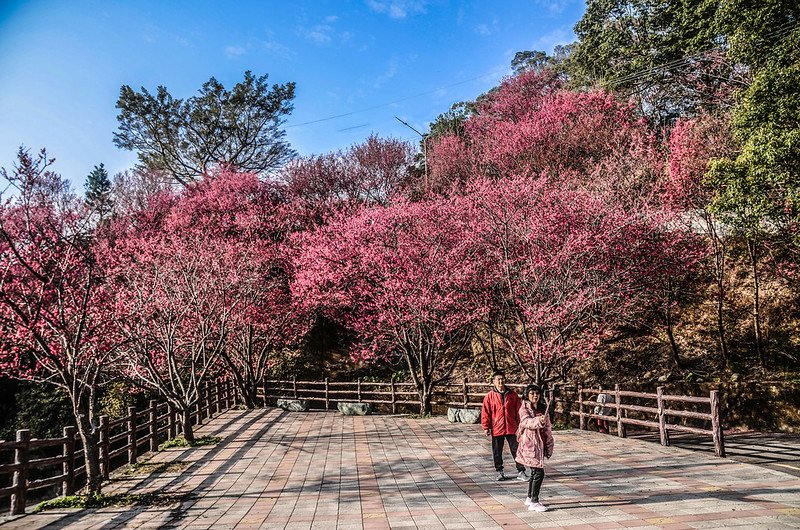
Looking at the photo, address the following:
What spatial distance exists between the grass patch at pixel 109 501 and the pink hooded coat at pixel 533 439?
204 inches

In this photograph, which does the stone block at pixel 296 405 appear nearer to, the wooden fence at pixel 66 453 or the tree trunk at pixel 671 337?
the wooden fence at pixel 66 453

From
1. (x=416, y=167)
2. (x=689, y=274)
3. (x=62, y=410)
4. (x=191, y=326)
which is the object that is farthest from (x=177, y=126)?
(x=689, y=274)

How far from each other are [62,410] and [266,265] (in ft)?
33.4

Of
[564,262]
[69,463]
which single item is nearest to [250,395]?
[69,463]

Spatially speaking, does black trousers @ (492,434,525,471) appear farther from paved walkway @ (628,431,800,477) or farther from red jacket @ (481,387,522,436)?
paved walkway @ (628,431,800,477)

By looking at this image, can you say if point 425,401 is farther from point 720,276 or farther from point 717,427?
point 720,276

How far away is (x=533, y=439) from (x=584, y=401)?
326 inches

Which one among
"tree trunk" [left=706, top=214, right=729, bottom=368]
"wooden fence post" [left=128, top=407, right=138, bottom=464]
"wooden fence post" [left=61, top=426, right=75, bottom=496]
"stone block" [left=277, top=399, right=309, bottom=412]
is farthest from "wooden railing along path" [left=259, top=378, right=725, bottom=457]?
"wooden fence post" [left=61, top=426, right=75, bottom=496]

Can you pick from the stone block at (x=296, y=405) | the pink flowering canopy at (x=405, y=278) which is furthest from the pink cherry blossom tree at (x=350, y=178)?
the stone block at (x=296, y=405)

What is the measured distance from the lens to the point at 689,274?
63.1 ft

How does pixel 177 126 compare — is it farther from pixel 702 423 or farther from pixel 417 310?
pixel 702 423

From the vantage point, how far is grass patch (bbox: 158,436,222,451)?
1180 centimetres

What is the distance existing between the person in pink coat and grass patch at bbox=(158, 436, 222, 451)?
8.63 meters

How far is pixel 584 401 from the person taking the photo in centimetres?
1345
